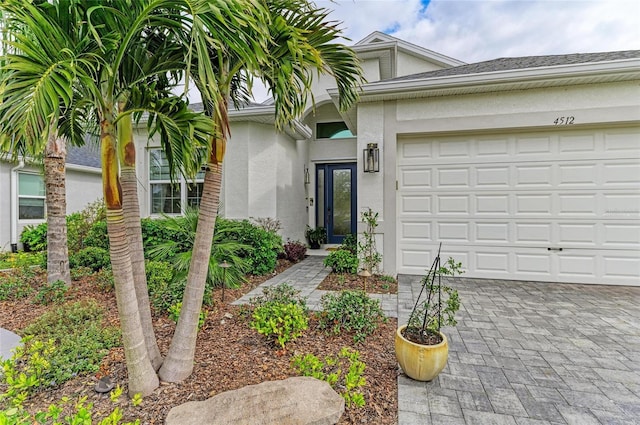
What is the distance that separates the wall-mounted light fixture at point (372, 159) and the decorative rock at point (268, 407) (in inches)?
167

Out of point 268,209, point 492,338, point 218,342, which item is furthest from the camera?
point 268,209

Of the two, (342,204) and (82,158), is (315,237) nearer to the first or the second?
(342,204)

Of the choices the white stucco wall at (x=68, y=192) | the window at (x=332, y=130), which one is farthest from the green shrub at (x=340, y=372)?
the white stucco wall at (x=68, y=192)

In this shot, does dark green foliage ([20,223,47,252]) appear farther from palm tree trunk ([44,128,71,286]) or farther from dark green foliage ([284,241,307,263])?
dark green foliage ([284,241,307,263])

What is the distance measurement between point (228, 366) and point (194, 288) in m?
0.83

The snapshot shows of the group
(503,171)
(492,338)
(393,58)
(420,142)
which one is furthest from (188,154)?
(393,58)

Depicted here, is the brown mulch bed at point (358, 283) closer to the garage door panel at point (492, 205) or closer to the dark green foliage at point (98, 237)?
the garage door panel at point (492, 205)

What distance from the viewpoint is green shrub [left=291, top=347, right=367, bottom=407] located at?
212 centimetres

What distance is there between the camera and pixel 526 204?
215 inches

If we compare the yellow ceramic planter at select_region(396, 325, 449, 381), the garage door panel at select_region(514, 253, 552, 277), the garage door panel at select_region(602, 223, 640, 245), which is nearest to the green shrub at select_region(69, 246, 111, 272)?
the yellow ceramic planter at select_region(396, 325, 449, 381)

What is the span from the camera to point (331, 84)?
10.5 metres

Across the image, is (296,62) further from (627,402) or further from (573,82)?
(573,82)

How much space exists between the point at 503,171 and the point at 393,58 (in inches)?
264

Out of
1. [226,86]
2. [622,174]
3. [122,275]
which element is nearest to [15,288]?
[122,275]
